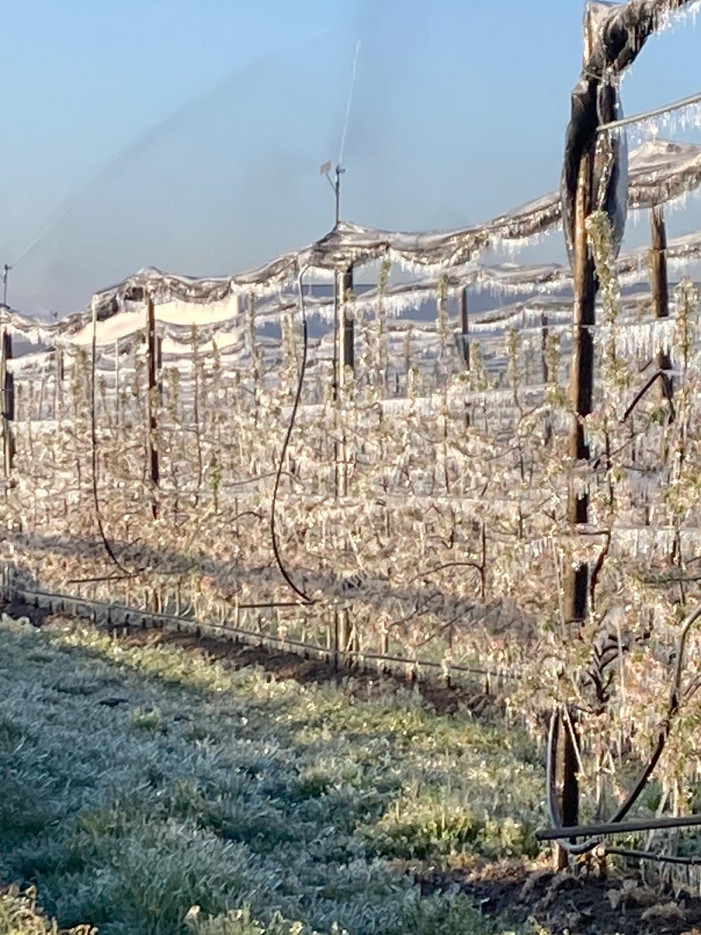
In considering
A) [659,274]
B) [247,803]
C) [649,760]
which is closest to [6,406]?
[659,274]

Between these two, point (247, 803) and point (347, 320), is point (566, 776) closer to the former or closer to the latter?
point (247, 803)

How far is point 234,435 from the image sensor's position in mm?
10617

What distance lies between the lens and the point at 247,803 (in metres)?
5.10

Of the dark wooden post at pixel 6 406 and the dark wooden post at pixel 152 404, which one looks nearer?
the dark wooden post at pixel 152 404

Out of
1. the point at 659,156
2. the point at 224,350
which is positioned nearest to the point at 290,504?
the point at 659,156

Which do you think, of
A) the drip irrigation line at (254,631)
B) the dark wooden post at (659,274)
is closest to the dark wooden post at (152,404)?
the drip irrigation line at (254,631)

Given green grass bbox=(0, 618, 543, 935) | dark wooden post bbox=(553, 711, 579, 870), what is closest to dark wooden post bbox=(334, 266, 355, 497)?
green grass bbox=(0, 618, 543, 935)

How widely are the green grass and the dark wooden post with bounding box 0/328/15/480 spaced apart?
240 inches

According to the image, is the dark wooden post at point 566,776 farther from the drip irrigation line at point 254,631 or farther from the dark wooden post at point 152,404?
the dark wooden post at point 152,404

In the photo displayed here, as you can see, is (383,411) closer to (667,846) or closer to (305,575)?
(305,575)

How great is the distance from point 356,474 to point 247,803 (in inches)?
134

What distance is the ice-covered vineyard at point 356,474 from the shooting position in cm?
609

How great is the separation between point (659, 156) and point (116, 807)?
4.23 m

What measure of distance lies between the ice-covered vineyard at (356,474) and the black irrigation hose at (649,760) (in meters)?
0.59
